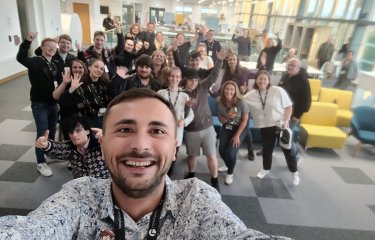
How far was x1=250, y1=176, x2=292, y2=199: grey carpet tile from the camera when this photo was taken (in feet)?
10.3

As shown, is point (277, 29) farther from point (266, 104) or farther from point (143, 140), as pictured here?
point (143, 140)

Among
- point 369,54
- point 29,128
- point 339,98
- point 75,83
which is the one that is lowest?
point 29,128

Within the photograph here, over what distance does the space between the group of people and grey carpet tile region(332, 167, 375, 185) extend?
0.92 metres

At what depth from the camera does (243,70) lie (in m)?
3.81

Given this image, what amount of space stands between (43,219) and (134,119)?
1.49 feet

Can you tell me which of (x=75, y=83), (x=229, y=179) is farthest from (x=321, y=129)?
(x=75, y=83)

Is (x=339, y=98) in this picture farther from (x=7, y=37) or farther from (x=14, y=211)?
(x=7, y=37)

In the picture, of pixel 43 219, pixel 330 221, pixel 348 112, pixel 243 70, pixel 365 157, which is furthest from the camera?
pixel 348 112

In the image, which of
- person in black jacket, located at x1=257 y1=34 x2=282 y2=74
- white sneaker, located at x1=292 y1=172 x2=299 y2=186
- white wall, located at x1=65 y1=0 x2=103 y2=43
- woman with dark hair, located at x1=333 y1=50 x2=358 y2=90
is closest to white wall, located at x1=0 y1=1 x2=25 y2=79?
person in black jacket, located at x1=257 y1=34 x2=282 y2=74

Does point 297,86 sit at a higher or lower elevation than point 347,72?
higher

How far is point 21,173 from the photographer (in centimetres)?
315

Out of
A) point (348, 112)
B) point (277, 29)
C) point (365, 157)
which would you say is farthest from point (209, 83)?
point (277, 29)

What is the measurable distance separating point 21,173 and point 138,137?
2.95m

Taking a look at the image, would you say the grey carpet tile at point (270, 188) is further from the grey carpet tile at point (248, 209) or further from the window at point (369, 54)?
the window at point (369, 54)
